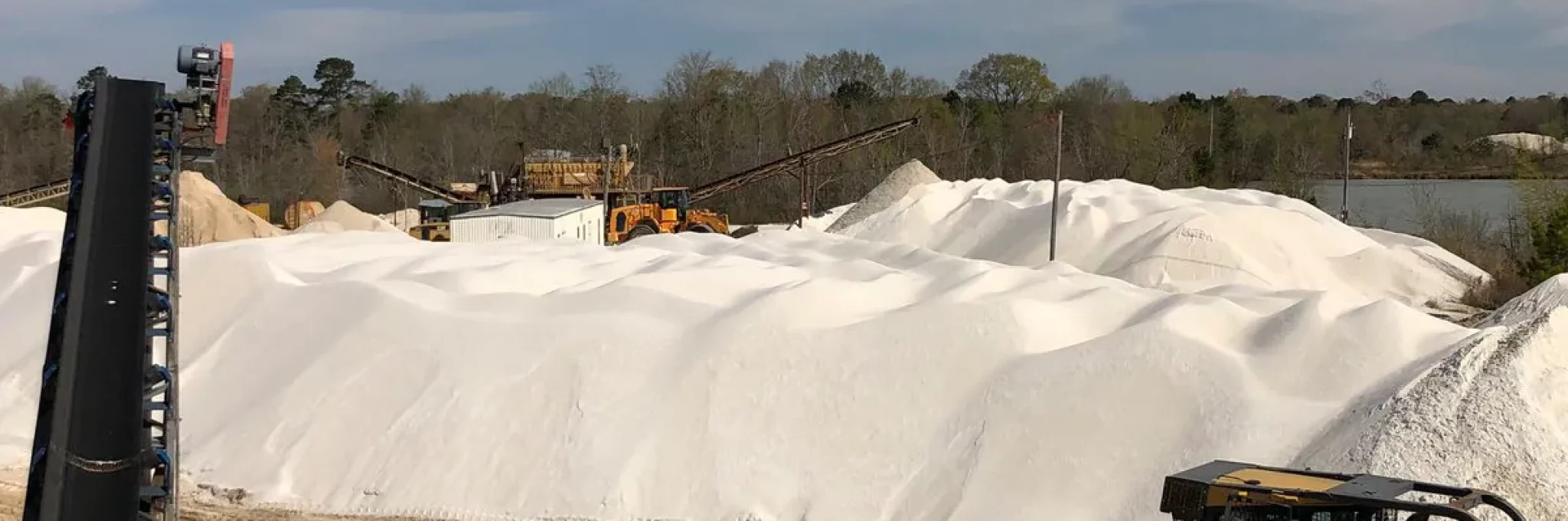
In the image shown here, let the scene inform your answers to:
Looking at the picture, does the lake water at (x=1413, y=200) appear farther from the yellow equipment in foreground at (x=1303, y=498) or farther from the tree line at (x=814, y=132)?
the yellow equipment in foreground at (x=1303, y=498)

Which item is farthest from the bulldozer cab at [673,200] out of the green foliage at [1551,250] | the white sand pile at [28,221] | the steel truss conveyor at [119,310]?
the steel truss conveyor at [119,310]

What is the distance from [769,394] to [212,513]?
506 centimetres

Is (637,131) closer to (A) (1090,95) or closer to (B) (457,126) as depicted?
(B) (457,126)

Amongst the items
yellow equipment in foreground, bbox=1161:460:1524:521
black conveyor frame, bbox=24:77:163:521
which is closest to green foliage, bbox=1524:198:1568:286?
yellow equipment in foreground, bbox=1161:460:1524:521

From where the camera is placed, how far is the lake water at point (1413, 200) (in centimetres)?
3944

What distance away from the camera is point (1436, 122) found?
67062 millimetres

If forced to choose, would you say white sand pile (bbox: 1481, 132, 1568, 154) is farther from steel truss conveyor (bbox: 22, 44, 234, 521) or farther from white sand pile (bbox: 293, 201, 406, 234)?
steel truss conveyor (bbox: 22, 44, 234, 521)

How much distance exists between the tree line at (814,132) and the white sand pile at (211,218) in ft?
67.1

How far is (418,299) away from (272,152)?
51598mm

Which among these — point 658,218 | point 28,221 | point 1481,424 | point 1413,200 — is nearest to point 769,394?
point 1481,424

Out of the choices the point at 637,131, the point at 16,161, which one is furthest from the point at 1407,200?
the point at 16,161

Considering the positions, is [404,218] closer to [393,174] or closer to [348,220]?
[348,220]

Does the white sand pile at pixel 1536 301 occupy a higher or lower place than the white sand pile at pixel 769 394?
higher

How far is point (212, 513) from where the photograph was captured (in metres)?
10.4
